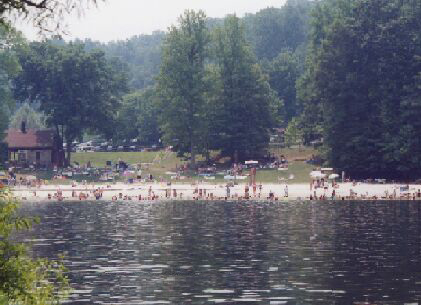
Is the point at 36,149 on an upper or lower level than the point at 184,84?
lower

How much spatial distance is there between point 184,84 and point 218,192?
27350 millimetres

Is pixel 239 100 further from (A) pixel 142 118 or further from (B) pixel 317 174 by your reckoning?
(A) pixel 142 118

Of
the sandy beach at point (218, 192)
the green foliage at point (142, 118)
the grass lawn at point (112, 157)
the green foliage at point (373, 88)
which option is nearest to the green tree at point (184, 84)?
the grass lawn at point (112, 157)

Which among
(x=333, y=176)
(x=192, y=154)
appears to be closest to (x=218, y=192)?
(x=333, y=176)

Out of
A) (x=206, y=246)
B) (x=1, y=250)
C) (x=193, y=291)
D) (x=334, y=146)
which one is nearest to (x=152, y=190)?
(x=334, y=146)

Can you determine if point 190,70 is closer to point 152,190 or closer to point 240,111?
point 240,111

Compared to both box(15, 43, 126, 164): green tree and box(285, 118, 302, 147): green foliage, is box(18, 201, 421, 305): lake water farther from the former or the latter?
box(15, 43, 126, 164): green tree

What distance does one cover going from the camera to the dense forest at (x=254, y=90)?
111 m

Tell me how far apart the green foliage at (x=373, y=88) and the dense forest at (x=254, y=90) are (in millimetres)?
127

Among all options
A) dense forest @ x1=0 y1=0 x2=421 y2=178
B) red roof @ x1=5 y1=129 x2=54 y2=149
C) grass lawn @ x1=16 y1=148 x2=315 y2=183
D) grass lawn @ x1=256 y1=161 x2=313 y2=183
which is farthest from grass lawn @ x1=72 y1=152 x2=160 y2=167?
grass lawn @ x1=256 y1=161 x2=313 y2=183

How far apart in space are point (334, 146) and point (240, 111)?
1735cm

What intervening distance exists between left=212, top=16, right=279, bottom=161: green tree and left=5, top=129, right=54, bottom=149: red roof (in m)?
26.3

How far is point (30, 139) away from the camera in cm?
13575

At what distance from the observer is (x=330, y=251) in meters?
55.1
